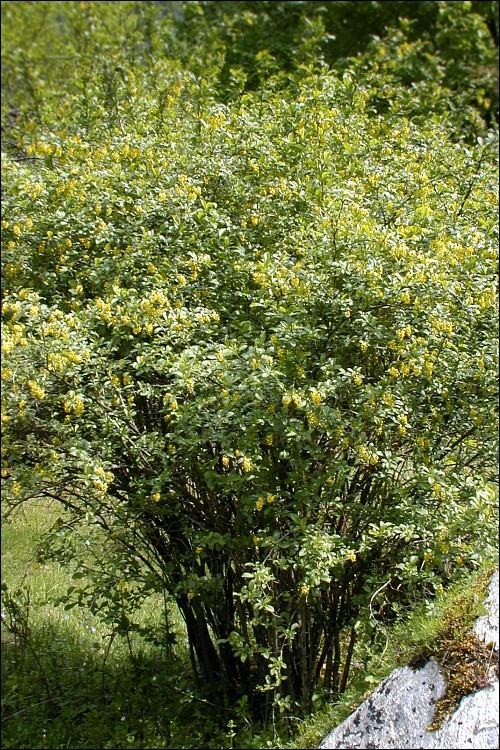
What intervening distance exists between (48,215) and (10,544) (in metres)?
3.47

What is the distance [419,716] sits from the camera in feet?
9.35

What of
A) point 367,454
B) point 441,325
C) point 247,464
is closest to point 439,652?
point 367,454

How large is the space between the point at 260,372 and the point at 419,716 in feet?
4.21

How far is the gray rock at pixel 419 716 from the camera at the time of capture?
271 centimetres

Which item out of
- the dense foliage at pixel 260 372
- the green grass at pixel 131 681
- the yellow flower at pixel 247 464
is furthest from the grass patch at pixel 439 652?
the yellow flower at pixel 247 464

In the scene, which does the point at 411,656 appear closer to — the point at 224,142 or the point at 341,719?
the point at 341,719

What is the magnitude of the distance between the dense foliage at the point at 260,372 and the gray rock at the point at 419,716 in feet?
1.14

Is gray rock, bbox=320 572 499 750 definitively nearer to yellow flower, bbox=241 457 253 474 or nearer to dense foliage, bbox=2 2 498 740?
dense foliage, bbox=2 2 498 740

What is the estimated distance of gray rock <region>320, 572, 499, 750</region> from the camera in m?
2.71

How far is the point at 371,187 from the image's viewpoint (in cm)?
394

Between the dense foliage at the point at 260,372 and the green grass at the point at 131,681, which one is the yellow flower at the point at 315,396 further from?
the green grass at the point at 131,681

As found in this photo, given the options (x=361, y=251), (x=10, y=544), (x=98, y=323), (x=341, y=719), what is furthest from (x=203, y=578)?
(x=10, y=544)

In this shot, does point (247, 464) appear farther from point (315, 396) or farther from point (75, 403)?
point (75, 403)

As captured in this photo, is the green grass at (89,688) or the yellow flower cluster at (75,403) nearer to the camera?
the yellow flower cluster at (75,403)
